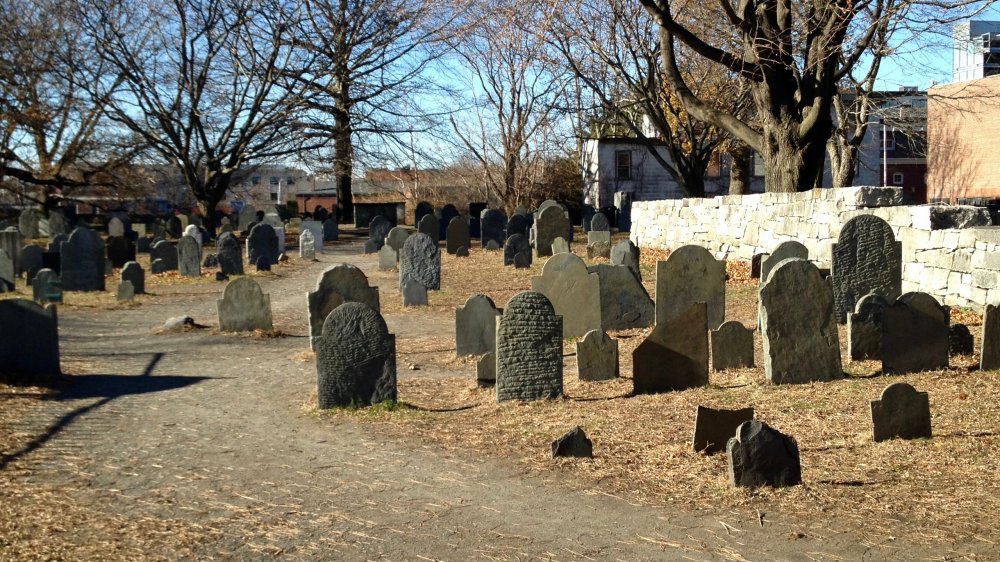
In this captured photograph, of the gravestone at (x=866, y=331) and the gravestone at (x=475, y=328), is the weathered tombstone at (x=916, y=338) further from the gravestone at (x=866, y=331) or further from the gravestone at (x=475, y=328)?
the gravestone at (x=475, y=328)

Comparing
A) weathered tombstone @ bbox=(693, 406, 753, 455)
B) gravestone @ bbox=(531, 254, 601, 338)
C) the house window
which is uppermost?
the house window

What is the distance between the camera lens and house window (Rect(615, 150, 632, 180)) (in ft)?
152

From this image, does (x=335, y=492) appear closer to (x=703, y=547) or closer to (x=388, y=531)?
(x=388, y=531)

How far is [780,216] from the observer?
1741 cm

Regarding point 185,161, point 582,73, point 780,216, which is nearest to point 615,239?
point 582,73

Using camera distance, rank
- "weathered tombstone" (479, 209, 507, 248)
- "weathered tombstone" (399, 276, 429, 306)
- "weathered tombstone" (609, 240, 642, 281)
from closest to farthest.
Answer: "weathered tombstone" (399, 276, 429, 306) → "weathered tombstone" (609, 240, 642, 281) → "weathered tombstone" (479, 209, 507, 248)

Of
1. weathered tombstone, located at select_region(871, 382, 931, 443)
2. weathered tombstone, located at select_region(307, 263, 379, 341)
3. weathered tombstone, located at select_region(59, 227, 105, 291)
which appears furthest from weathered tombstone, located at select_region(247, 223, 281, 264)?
weathered tombstone, located at select_region(871, 382, 931, 443)

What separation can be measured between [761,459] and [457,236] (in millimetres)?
19956

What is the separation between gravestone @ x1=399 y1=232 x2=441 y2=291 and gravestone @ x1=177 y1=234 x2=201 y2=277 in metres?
5.85

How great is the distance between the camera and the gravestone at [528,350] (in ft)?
27.4

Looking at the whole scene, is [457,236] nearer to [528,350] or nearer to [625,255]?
[625,255]

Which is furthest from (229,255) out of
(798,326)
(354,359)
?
(798,326)

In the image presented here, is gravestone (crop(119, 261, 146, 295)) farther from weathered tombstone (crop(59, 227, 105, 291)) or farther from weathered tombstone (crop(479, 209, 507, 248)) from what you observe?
weathered tombstone (crop(479, 209, 507, 248))

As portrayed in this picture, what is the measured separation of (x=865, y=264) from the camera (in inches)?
446
